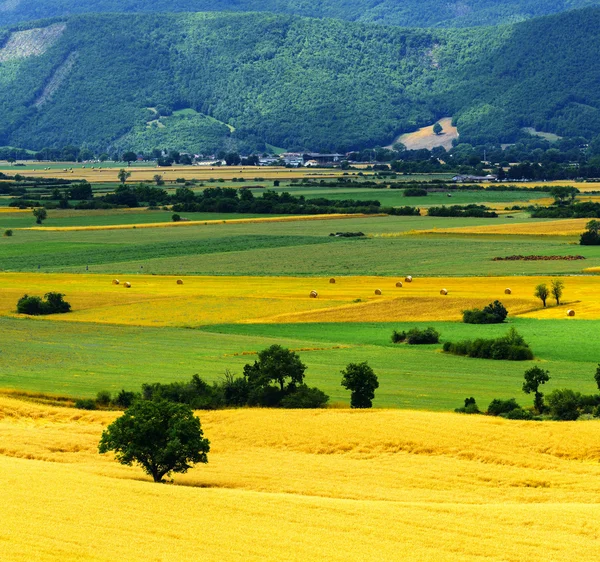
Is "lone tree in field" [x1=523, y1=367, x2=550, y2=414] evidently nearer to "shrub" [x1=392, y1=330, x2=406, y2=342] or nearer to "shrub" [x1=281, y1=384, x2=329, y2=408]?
"shrub" [x1=281, y1=384, x2=329, y2=408]

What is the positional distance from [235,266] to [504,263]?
1957cm

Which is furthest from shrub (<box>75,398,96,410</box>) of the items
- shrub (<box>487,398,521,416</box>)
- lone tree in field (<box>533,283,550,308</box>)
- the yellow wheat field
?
lone tree in field (<box>533,283,550,308</box>)

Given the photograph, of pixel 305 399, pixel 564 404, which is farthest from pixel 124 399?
pixel 564 404

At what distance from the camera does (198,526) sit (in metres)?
30.9

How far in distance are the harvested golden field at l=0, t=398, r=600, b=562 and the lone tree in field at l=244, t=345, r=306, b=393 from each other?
2854 millimetres

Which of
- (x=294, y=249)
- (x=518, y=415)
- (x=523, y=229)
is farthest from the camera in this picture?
(x=523, y=229)

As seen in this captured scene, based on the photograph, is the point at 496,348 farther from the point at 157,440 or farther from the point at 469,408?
the point at 157,440

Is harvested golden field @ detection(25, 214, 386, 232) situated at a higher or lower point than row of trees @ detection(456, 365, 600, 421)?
higher

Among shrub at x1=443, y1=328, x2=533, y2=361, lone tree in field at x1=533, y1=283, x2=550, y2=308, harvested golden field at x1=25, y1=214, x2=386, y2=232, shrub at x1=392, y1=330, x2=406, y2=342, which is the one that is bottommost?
shrub at x1=443, y1=328, x2=533, y2=361

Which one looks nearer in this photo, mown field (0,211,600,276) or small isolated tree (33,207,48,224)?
mown field (0,211,600,276)

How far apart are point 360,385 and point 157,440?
41.9 feet

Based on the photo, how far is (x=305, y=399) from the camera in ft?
165

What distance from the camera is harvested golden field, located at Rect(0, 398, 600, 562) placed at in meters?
29.6

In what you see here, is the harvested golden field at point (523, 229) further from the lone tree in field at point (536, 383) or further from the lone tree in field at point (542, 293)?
the lone tree in field at point (536, 383)
